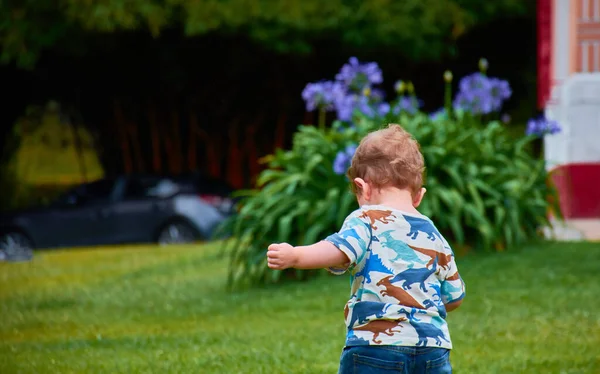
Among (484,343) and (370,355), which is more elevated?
(370,355)

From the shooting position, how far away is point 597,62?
11.6 m

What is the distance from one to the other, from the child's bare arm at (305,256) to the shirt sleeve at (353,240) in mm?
20

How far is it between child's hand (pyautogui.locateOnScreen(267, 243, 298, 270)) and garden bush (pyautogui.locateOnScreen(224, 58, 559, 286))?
5308 millimetres

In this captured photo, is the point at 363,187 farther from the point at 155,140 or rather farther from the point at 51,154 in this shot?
the point at 51,154

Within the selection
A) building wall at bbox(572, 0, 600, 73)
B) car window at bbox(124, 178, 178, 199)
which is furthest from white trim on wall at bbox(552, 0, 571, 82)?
car window at bbox(124, 178, 178, 199)

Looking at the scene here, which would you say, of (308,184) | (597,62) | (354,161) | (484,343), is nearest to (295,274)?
(308,184)

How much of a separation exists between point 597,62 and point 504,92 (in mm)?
1930

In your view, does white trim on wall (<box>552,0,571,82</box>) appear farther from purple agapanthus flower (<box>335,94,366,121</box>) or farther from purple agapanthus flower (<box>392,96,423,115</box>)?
purple agapanthus flower (<box>335,94,366,121</box>)

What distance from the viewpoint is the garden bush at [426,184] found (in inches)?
352

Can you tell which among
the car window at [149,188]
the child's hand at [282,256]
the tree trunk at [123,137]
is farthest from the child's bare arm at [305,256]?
the tree trunk at [123,137]

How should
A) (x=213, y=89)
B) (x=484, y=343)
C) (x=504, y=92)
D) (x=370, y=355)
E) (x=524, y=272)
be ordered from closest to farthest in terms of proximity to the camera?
1. (x=370, y=355)
2. (x=484, y=343)
3. (x=524, y=272)
4. (x=504, y=92)
5. (x=213, y=89)

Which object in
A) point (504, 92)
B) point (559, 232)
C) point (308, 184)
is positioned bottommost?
point (559, 232)

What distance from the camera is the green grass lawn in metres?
5.69

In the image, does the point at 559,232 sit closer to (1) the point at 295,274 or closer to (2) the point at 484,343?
(1) the point at 295,274
